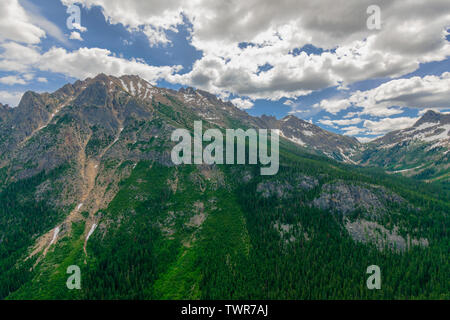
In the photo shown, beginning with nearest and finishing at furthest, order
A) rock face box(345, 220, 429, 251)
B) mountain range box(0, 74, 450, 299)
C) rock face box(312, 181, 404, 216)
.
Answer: mountain range box(0, 74, 450, 299) < rock face box(345, 220, 429, 251) < rock face box(312, 181, 404, 216)

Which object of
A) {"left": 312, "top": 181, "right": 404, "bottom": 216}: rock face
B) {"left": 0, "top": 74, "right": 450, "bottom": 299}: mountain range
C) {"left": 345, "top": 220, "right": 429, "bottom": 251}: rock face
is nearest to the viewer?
{"left": 0, "top": 74, "right": 450, "bottom": 299}: mountain range

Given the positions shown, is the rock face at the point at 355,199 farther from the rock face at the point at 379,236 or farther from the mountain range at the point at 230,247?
the rock face at the point at 379,236

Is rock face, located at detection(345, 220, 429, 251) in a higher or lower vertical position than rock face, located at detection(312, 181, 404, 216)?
lower

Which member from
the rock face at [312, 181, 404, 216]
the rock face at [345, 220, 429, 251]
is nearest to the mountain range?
the rock face at [345, 220, 429, 251]

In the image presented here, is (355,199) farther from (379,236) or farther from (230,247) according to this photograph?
(230,247)

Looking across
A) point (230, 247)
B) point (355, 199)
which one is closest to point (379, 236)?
point (355, 199)

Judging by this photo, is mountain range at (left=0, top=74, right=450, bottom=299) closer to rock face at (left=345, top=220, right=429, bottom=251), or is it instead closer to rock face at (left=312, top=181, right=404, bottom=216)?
rock face at (left=345, top=220, right=429, bottom=251)
